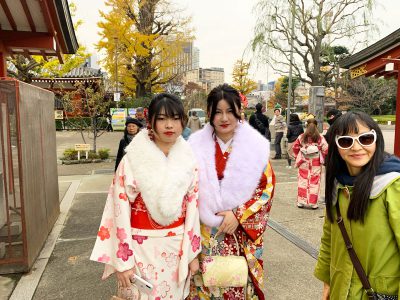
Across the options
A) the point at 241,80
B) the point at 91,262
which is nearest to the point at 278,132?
the point at 91,262

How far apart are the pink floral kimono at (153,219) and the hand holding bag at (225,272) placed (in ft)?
0.38

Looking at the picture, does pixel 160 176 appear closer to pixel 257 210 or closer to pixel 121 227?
pixel 121 227

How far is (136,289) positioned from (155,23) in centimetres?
1918

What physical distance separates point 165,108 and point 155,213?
1.86 feet

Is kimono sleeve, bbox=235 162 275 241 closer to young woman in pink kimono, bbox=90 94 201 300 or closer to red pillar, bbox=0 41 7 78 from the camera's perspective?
A: young woman in pink kimono, bbox=90 94 201 300

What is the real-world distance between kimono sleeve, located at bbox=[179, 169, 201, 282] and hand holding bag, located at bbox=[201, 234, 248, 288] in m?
0.10

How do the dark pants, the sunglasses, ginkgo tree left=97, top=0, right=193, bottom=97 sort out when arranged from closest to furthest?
the sunglasses, the dark pants, ginkgo tree left=97, top=0, right=193, bottom=97

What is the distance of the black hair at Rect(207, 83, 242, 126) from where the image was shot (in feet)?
6.44

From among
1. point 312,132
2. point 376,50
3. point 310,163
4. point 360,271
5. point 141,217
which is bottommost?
point 310,163

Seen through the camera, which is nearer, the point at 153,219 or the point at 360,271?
the point at 360,271

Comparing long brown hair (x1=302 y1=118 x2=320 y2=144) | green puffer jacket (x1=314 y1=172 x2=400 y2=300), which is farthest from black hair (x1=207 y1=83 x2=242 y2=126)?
long brown hair (x1=302 y1=118 x2=320 y2=144)

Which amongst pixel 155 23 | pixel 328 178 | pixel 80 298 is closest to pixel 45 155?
pixel 80 298

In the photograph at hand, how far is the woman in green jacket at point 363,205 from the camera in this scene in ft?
4.53

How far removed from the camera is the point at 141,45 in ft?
58.0
